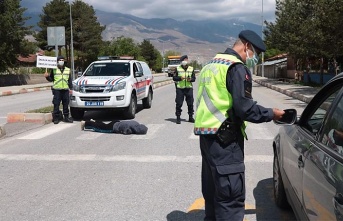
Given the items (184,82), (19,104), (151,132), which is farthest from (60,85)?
(19,104)

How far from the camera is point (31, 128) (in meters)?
11.1

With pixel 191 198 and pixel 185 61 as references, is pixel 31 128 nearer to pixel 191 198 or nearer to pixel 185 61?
pixel 185 61

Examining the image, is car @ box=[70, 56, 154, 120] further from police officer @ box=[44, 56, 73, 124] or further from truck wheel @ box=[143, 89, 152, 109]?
truck wheel @ box=[143, 89, 152, 109]

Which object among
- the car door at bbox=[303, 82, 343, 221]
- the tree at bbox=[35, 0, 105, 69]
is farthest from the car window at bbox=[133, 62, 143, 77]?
the tree at bbox=[35, 0, 105, 69]

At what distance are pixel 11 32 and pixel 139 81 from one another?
2633 centimetres

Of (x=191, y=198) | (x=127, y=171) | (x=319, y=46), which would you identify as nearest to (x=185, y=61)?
(x=127, y=171)

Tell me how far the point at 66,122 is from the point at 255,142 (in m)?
6.10

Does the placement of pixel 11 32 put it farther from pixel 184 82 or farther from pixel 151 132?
pixel 151 132

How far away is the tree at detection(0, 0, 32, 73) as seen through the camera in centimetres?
3538

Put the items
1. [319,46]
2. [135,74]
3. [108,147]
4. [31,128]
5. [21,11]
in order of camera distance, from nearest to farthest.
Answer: [108,147], [31,128], [135,74], [319,46], [21,11]

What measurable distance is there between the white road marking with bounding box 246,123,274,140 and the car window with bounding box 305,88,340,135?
5.73 metres

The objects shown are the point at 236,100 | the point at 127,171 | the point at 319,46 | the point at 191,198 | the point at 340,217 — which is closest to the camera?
the point at 340,217

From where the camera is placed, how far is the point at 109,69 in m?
13.8

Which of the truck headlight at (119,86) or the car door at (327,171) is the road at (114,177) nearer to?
the car door at (327,171)
